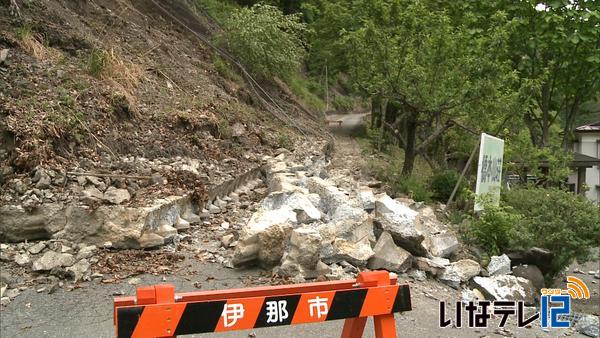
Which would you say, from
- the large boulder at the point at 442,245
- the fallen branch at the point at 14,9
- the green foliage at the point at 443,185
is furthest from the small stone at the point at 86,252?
the green foliage at the point at 443,185

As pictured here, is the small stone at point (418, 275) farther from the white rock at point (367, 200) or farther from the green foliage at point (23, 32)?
the green foliage at point (23, 32)

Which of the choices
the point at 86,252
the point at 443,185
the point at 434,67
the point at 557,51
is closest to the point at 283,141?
the point at 434,67

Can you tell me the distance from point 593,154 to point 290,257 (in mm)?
33021

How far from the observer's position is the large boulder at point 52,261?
5586 mm

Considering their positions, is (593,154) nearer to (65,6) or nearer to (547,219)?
(547,219)

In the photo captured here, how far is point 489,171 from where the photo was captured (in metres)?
9.96

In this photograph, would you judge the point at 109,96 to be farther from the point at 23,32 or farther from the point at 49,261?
the point at 49,261

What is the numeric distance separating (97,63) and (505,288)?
21.7 ft

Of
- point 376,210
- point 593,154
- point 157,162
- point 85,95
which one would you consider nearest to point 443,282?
point 376,210

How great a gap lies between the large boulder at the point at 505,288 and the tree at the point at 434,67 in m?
4.81

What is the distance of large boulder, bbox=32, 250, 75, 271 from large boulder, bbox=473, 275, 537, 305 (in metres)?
4.57

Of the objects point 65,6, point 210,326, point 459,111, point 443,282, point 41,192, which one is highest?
point 65,6

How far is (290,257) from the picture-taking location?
233 inches

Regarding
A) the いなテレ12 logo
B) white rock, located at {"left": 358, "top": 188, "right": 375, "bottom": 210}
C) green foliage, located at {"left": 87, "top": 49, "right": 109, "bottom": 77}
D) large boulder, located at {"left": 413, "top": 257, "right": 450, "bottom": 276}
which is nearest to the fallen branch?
green foliage, located at {"left": 87, "top": 49, "right": 109, "bottom": 77}
